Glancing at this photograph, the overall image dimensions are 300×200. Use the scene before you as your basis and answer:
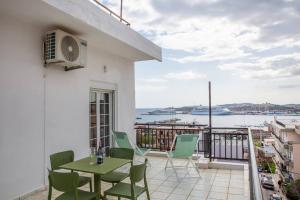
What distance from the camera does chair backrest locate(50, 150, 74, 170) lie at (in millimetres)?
3149

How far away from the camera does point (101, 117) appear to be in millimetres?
6051

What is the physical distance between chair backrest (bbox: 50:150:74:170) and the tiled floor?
0.88m

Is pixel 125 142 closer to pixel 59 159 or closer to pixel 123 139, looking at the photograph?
pixel 123 139

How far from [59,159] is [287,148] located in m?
23.4

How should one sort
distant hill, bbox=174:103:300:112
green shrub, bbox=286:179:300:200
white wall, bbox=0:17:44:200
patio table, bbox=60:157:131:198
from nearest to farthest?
1. patio table, bbox=60:157:131:198
2. white wall, bbox=0:17:44:200
3. distant hill, bbox=174:103:300:112
4. green shrub, bbox=286:179:300:200

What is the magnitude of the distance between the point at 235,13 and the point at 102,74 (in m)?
3.71

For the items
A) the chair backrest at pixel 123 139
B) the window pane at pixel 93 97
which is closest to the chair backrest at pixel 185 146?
the chair backrest at pixel 123 139

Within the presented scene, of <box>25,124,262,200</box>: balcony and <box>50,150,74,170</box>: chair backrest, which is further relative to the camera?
<box>25,124,262,200</box>: balcony

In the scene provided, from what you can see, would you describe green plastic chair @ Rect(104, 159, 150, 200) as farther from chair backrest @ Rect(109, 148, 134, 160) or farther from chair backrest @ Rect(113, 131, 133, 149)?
chair backrest @ Rect(113, 131, 133, 149)

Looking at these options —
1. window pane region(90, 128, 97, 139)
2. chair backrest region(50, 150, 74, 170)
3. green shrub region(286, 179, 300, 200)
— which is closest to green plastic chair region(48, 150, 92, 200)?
chair backrest region(50, 150, 74, 170)

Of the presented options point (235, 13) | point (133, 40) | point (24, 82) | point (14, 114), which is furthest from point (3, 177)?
point (235, 13)

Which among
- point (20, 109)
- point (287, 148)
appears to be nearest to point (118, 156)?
point (20, 109)

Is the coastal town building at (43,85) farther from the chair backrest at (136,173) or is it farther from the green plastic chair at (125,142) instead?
the chair backrest at (136,173)

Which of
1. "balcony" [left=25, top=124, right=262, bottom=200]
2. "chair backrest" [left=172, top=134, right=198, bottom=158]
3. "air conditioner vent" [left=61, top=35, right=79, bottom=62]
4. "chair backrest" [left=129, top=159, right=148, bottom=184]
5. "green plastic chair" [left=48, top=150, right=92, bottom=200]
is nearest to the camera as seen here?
"chair backrest" [left=129, top=159, right=148, bottom=184]
